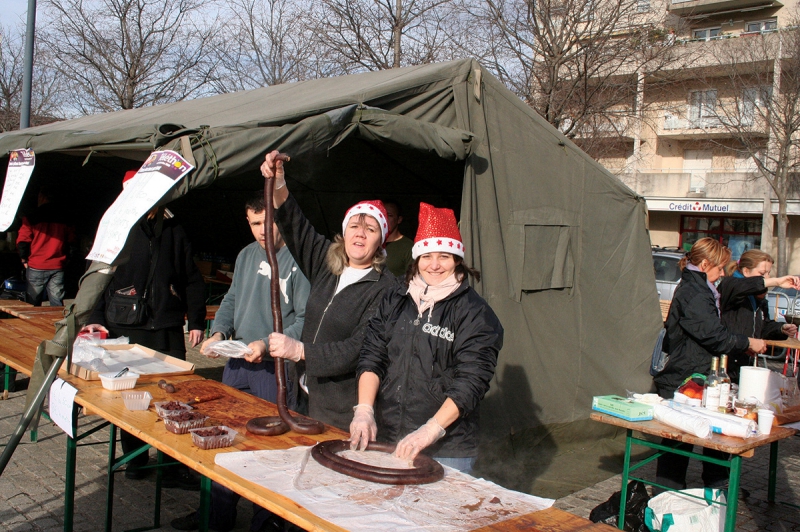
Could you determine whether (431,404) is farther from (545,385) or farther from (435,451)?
(545,385)

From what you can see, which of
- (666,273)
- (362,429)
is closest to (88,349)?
(362,429)

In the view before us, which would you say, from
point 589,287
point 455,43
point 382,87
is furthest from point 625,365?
point 455,43

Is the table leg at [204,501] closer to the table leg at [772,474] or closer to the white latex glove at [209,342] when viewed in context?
the white latex glove at [209,342]

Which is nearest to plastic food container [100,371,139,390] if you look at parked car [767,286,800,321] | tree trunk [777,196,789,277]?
parked car [767,286,800,321]

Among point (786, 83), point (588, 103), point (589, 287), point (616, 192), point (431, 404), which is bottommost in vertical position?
point (431, 404)

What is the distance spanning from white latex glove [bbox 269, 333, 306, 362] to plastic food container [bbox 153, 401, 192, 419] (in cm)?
44

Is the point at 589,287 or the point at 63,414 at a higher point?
the point at 589,287

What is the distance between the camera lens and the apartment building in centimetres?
2178

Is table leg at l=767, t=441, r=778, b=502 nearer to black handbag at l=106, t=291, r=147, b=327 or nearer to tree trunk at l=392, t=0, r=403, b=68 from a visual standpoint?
black handbag at l=106, t=291, r=147, b=327

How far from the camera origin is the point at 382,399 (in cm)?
276

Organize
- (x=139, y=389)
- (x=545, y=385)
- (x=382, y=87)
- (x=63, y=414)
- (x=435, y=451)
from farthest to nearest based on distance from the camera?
(x=545, y=385) < (x=382, y=87) < (x=139, y=389) < (x=63, y=414) < (x=435, y=451)

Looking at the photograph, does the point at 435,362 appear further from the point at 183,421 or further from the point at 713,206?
the point at 713,206

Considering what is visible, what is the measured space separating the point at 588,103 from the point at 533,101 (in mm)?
949

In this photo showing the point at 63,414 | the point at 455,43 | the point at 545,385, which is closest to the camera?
the point at 63,414
